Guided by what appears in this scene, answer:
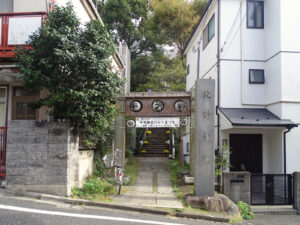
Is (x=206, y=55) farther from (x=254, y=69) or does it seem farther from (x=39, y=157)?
(x=39, y=157)

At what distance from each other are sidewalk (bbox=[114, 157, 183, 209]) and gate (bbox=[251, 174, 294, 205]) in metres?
2.95

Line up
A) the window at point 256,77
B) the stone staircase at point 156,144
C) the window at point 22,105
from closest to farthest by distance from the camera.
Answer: the window at point 22,105
the window at point 256,77
the stone staircase at point 156,144

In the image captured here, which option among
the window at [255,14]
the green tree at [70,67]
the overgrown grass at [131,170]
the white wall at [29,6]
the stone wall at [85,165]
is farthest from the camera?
the window at [255,14]

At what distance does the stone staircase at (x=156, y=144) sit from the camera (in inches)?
703

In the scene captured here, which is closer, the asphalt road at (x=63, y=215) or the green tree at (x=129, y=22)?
the asphalt road at (x=63, y=215)

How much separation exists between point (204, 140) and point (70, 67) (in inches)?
187

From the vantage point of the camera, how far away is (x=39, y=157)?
7531mm

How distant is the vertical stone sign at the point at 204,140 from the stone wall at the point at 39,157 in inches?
160

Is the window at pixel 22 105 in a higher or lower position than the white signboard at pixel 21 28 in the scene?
lower

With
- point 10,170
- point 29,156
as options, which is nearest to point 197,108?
point 29,156

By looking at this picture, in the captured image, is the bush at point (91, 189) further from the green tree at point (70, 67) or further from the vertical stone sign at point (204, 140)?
the vertical stone sign at point (204, 140)

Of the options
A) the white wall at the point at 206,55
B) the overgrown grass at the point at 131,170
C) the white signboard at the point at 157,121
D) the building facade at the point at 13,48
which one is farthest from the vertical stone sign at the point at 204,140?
the white wall at the point at 206,55

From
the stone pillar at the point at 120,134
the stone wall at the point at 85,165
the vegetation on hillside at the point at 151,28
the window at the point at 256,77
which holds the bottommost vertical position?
the stone wall at the point at 85,165

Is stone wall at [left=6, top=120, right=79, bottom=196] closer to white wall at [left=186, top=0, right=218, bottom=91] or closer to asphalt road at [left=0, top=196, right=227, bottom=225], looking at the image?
asphalt road at [left=0, top=196, right=227, bottom=225]
